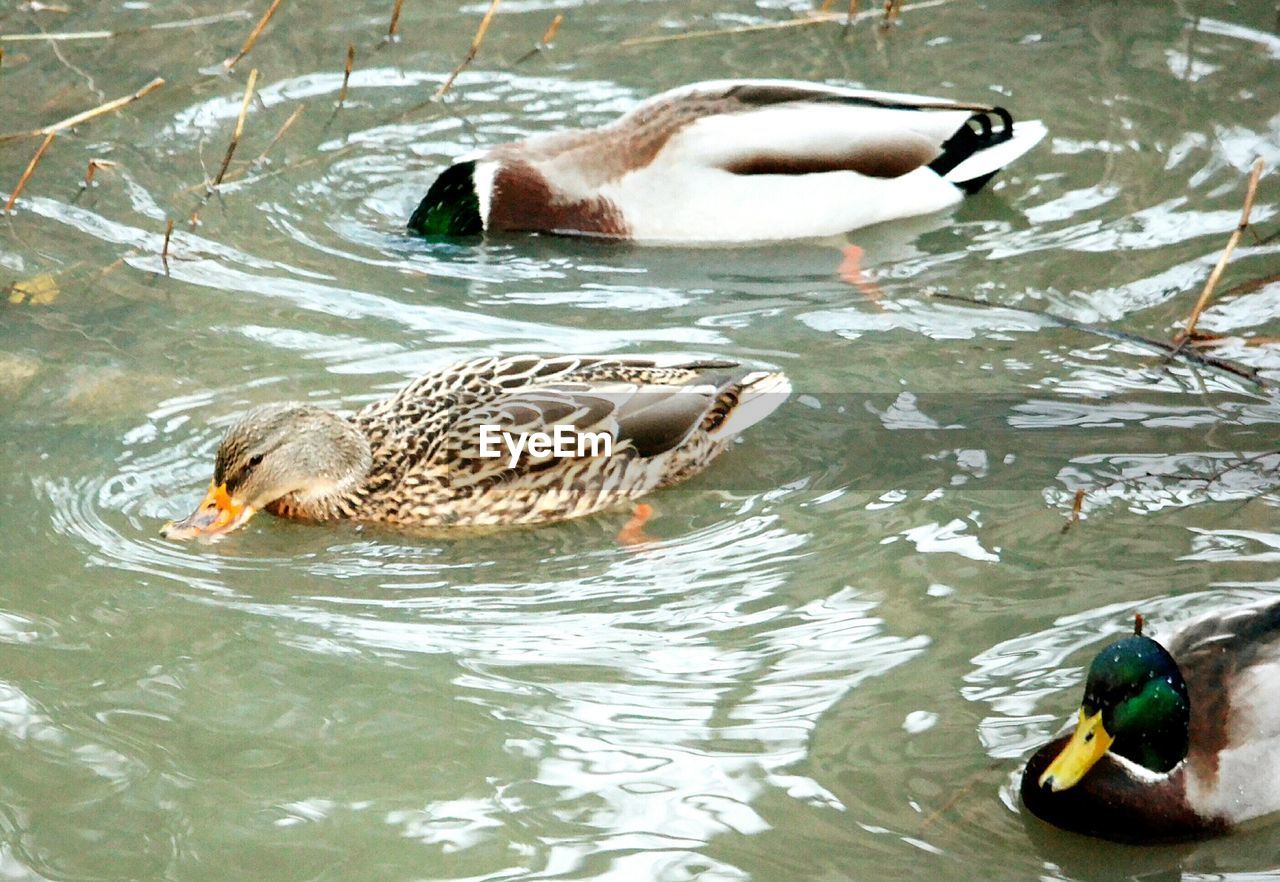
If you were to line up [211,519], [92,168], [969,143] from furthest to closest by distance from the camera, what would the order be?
[969,143]
[92,168]
[211,519]

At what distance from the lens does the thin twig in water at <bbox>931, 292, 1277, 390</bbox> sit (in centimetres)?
543

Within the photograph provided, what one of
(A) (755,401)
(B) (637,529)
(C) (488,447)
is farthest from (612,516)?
(A) (755,401)

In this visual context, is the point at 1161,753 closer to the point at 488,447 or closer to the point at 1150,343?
the point at 488,447

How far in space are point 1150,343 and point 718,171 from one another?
203 cm

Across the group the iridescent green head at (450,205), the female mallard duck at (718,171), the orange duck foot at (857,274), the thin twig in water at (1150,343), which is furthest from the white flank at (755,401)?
the iridescent green head at (450,205)

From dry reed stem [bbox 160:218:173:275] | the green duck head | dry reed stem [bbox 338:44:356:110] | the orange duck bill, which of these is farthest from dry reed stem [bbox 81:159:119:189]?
the green duck head

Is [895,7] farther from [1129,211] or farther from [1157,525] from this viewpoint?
[1157,525]

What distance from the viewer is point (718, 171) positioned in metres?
7.02

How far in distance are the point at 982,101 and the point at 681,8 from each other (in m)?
1.81

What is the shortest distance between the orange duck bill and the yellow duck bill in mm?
2382

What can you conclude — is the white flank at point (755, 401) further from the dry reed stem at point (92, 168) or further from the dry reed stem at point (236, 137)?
the dry reed stem at point (92, 168)

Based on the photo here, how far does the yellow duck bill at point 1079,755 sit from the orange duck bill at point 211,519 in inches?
93.8

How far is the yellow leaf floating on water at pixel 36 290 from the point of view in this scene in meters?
6.34

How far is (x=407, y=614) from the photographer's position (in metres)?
4.50
